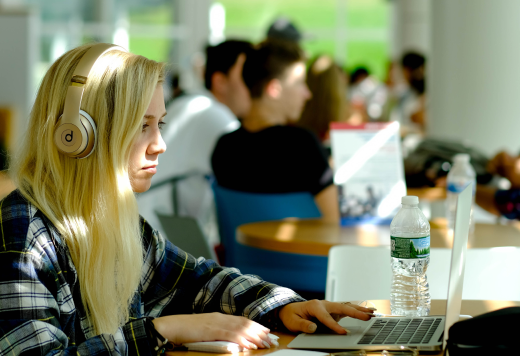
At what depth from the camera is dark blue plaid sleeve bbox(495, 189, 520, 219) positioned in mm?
2490

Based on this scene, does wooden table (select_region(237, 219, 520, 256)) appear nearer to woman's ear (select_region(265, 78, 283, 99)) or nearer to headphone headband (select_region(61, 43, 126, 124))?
woman's ear (select_region(265, 78, 283, 99))

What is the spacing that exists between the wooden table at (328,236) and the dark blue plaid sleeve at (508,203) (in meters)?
0.14

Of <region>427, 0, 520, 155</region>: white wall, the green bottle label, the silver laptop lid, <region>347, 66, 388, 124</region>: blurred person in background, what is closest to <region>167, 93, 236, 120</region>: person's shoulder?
<region>427, 0, 520, 155</region>: white wall

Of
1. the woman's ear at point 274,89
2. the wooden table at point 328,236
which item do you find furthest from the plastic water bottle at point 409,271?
the woman's ear at point 274,89

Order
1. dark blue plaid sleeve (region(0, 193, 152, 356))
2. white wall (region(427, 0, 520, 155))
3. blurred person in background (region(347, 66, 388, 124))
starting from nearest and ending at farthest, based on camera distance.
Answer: dark blue plaid sleeve (region(0, 193, 152, 356)) → white wall (region(427, 0, 520, 155)) → blurred person in background (region(347, 66, 388, 124))

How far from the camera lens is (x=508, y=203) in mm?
2512

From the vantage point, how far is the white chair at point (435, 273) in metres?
1.65

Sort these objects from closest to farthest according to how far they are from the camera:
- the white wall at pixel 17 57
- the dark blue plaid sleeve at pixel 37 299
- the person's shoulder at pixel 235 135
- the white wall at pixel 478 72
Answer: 1. the dark blue plaid sleeve at pixel 37 299
2. the person's shoulder at pixel 235 135
3. the white wall at pixel 478 72
4. the white wall at pixel 17 57

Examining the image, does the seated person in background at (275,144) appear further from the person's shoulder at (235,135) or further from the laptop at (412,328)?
the laptop at (412,328)

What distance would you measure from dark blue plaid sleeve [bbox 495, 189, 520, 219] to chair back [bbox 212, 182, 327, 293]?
735 mm

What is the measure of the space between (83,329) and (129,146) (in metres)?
0.34

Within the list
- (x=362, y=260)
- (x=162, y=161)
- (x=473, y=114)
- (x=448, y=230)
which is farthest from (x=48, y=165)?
(x=473, y=114)

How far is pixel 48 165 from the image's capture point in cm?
116

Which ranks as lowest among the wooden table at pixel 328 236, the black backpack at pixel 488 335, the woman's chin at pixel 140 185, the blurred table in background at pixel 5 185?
the wooden table at pixel 328 236
